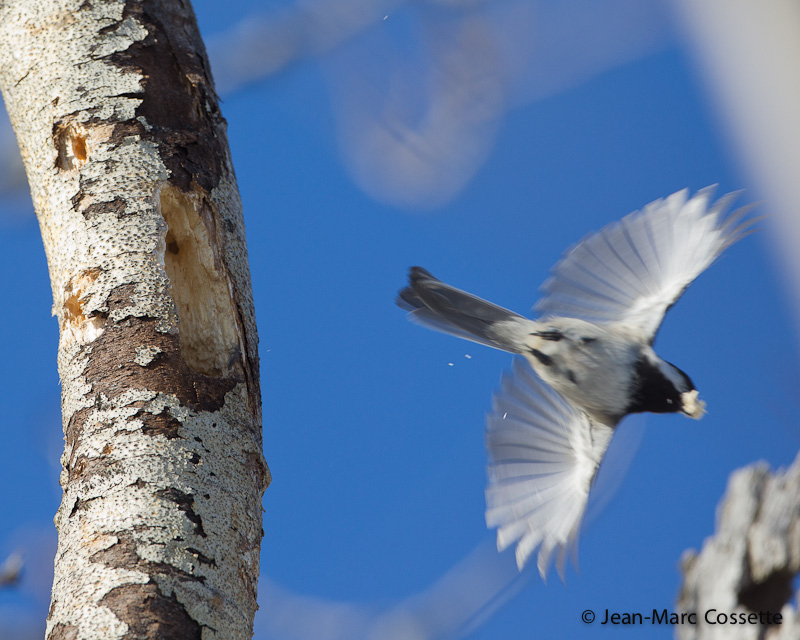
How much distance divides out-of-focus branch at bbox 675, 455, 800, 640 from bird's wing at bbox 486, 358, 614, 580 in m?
0.90

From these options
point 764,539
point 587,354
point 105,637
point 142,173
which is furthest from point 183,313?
point 587,354

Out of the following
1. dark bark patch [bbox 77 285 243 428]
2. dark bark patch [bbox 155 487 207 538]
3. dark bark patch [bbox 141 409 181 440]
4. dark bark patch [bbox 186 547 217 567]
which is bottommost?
dark bark patch [bbox 186 547 217 567]

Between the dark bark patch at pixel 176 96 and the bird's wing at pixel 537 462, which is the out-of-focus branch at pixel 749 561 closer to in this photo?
the bird's wing at pixel 537 462

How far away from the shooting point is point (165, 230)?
149 cm

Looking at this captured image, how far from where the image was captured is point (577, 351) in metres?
2.63

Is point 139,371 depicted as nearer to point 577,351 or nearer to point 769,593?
point 769,593

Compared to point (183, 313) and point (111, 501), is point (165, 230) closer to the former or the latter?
point (183, 313)

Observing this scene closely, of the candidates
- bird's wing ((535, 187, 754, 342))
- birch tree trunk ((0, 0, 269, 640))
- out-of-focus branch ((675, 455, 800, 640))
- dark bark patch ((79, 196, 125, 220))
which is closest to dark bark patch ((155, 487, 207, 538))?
birch tree trunk ((0, 0, 269, 640))

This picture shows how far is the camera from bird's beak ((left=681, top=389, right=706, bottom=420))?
8.50ft

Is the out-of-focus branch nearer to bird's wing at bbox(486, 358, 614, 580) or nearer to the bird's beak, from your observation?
the bird's beak

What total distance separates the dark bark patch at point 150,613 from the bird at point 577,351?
1.64 m

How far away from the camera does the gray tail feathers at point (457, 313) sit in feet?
8.97

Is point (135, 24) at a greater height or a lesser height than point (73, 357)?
greater

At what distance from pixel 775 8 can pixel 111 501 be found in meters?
1.09
